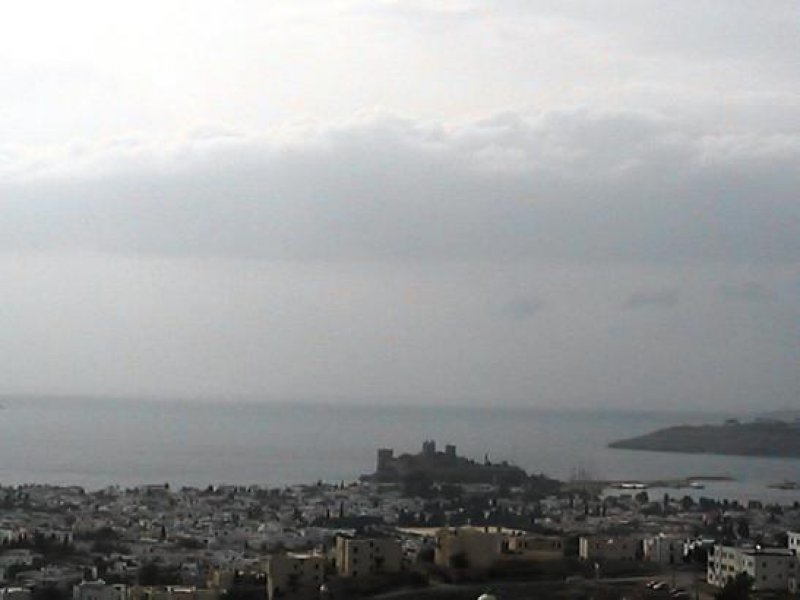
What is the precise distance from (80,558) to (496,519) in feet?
25.5

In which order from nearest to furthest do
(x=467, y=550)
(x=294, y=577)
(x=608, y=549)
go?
(x=294, y=577)
(x=467, y=550)
(x=608, y=549)

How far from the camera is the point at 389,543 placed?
53.8 feet

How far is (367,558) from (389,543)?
1.22ft

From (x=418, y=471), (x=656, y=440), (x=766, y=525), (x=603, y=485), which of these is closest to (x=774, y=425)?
(x=656, y=440)

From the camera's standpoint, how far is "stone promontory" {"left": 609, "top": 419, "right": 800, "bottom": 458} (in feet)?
195

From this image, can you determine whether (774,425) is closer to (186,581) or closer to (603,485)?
(603,485)

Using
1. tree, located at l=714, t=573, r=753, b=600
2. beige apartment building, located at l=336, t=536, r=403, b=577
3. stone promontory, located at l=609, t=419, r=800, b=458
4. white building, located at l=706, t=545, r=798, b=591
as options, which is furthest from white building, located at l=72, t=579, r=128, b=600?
stone promontory, located at l=609, t=419, r=800, b=458

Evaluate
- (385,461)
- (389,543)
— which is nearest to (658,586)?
(389,543)

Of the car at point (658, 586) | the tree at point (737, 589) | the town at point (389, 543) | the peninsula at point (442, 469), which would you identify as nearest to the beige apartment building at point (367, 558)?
the town at point (389, 543)

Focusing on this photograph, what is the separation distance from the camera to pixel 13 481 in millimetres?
39781

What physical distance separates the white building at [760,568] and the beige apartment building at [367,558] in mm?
3319

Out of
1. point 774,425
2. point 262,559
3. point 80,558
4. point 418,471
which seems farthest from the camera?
point 774,425

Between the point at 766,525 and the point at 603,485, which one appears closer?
the point at 766,525

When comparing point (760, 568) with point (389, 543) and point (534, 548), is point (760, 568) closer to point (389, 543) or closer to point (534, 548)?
point (534, 548)
